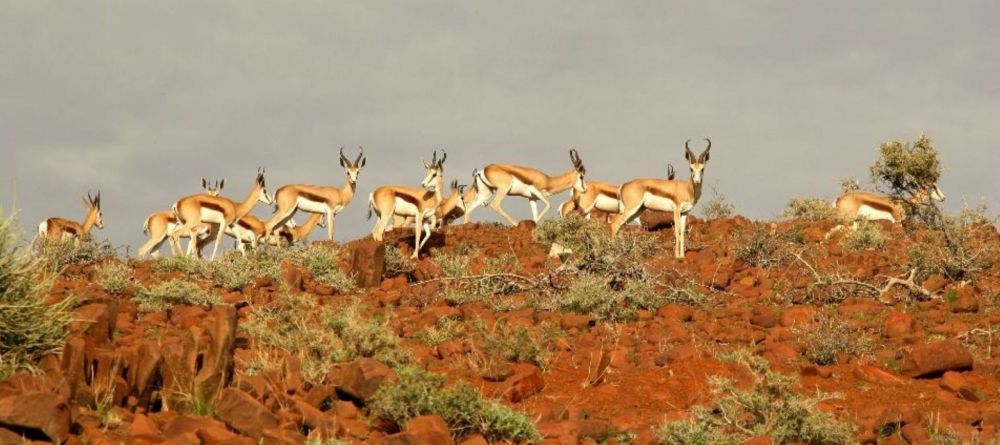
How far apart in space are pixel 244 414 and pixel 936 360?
6287 millimetres

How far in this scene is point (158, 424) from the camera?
745cm

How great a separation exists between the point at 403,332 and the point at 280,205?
1754 centimetres

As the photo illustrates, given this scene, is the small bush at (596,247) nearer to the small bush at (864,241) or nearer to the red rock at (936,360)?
the small bush at (864,241)

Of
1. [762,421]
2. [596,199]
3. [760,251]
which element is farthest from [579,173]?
[762,421]

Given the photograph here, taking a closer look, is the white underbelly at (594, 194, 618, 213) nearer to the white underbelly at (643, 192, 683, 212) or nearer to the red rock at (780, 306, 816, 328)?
the white underbelly at (643, 192, 683, 212)

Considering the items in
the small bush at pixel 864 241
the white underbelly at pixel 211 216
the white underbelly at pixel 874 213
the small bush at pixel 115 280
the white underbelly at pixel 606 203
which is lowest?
the small bush at pixel 115 280

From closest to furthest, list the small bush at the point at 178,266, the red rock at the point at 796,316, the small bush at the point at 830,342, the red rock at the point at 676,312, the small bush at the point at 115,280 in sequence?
the small bush at the point at 830,342
the red rock at the point at 796,316
the red rock at the point at 676,312
the small bush at the point at 115,280
the small bush at the point at 178,266

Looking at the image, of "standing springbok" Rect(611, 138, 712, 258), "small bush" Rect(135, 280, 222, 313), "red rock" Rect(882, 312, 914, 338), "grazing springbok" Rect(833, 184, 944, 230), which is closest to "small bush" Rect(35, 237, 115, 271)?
"small bush" Rect(135, 280, 222, 313)

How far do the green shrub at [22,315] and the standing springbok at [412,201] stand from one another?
47.8 feet

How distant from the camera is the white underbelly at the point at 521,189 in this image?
1166 inches

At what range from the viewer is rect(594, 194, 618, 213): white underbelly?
2855 centimetres

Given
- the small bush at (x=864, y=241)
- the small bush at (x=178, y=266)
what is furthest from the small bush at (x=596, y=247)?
the small bush at (x=178, y=266)

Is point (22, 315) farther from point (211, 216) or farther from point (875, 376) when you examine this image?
point (211, 216)

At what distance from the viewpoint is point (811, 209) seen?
98.0ft
